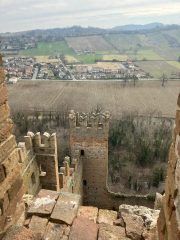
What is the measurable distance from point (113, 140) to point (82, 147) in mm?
15427

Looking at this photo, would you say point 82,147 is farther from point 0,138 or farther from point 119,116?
point 119,116

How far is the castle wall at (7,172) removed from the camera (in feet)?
13.7

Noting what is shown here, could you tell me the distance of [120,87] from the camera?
185 ft

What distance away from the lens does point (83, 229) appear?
4.62 metres

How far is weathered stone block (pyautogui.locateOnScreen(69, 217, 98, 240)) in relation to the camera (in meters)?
4.46

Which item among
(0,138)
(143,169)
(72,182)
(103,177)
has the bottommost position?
(143,169)

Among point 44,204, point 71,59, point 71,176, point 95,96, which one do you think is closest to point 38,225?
point 44,204

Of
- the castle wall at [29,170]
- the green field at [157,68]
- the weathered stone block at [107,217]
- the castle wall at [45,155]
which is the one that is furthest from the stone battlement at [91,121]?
the green field at [157,68]

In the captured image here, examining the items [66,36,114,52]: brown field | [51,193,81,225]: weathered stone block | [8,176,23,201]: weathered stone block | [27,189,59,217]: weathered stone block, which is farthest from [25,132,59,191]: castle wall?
[66,36,114,52]: brown field

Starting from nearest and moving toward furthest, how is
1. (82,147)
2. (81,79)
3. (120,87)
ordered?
1. (82,147)
2. (120,87)
3. (81,79)

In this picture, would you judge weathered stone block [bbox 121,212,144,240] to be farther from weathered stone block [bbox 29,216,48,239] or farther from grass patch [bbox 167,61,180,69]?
grass patch [bbox 167,61,180,69]

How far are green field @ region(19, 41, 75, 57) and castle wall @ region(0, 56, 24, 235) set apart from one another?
302 feet

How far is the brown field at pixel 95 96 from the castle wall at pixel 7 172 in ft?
117

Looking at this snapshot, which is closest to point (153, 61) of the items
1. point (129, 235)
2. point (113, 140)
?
point (113, 140)
